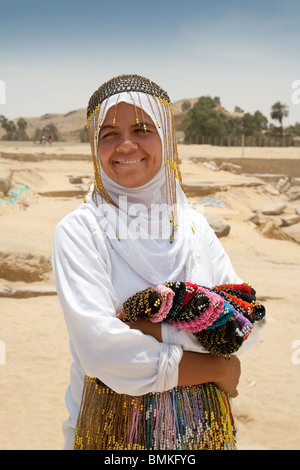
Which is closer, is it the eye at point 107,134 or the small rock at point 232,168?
the eye at point 107,134

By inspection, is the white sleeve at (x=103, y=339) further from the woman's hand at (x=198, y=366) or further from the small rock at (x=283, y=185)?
the small rock at (x=283, y=185)

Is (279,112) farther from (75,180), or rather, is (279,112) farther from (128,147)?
(128,147)

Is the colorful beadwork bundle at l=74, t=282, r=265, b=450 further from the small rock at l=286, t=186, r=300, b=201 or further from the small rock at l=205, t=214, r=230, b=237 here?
the small rock at l=286, t=186, r=300, b=201

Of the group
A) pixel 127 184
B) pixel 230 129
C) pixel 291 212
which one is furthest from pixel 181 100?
pixel 127 184

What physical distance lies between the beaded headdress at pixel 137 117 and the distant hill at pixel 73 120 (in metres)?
45.1

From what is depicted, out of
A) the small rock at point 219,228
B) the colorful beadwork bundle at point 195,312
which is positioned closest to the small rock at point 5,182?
the small rock at point 219,228

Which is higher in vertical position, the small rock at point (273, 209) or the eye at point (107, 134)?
the eye at point (107, 134)

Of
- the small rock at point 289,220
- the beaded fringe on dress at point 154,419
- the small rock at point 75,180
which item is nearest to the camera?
the beaded fringe on dress at point 154,419

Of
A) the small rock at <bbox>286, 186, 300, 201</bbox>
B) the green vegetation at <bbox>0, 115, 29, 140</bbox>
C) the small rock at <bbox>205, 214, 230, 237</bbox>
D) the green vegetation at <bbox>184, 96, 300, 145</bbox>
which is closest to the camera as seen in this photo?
the small rock at <bbox>205, 214, 230, 237</bbox>

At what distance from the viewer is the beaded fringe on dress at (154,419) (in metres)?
1.29

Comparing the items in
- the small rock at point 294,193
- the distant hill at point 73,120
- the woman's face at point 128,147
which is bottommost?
the small rock at point 294,193

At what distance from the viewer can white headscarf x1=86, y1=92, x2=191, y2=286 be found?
134 cm

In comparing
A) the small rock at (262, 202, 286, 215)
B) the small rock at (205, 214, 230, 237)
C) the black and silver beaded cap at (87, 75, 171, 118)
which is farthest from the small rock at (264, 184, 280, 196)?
the black and silver beaded cap at (87, 75, 171, 118)

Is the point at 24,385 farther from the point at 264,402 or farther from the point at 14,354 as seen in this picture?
the point at 264,402
